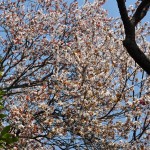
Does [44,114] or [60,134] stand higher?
[44,114]

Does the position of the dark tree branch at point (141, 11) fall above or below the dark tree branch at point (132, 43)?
above

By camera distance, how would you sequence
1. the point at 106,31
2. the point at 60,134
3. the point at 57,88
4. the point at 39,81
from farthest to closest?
1. the point at 39,81
2. the point at 106,31
3. the point at 57,88
4. the point at 60,134

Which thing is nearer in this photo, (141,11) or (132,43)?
(132,43)

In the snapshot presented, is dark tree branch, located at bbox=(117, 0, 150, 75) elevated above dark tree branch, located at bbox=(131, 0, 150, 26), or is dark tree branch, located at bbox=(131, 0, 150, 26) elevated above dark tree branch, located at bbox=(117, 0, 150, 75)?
dark tree branch, located at bbox=(131, 0, 150, 26)

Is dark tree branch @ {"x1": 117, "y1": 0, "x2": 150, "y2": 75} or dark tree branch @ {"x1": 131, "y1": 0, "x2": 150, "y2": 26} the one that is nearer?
dark tree branch @ {"x1": 117, "y1": 0, "x2": 150, "y2": 75}

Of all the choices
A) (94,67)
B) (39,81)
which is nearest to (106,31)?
(94,67)

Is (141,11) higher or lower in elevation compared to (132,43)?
higher

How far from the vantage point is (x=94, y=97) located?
9.73 m

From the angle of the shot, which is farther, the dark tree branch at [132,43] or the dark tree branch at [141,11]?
the dark tree branch at [141,11]

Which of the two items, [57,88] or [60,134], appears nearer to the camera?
[60,134]

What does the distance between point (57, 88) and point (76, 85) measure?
23.3 inches

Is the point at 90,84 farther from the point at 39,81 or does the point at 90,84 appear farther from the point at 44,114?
the point at 39,81

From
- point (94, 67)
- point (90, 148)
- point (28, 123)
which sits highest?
point (94, 67)

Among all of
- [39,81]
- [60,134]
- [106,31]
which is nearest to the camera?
[60,134]
